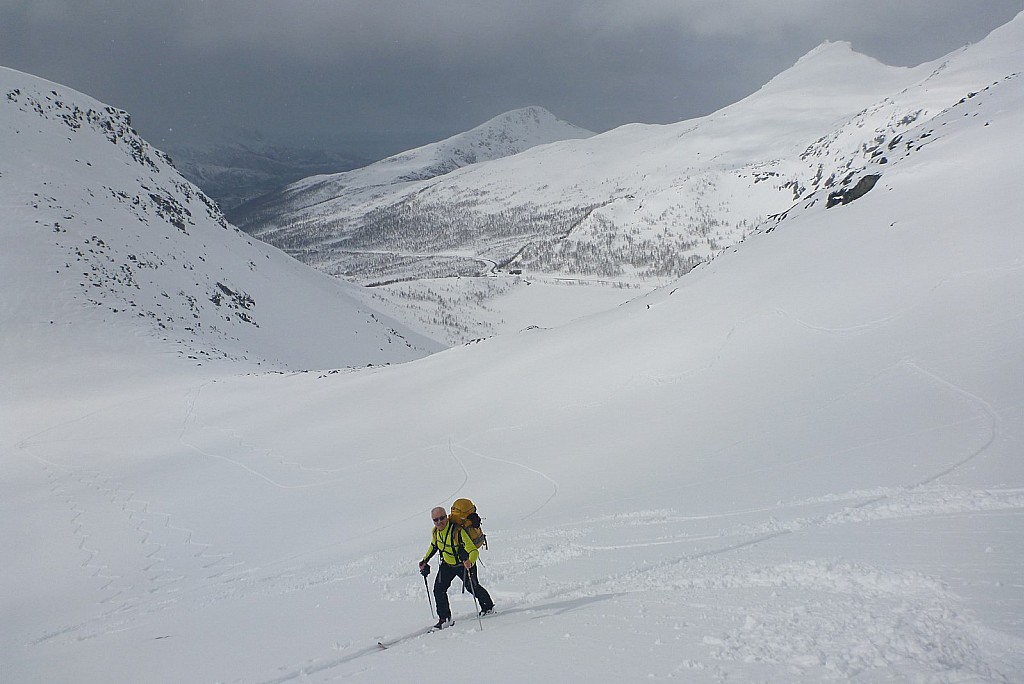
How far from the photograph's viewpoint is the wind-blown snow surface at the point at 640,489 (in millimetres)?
5668

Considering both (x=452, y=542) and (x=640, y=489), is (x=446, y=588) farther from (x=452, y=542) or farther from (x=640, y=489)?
(x=640, y=489)

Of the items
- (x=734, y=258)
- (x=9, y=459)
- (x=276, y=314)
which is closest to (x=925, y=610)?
(x=734, y=258)

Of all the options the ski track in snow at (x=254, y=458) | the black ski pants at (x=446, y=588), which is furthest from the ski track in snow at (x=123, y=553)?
the black ski pants at (x=446, y=588)

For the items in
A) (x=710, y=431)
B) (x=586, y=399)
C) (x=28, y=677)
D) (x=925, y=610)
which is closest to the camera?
(x=925, y=610)

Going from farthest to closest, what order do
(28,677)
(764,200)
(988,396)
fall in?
(764,200) < (988,396) < (28,677)

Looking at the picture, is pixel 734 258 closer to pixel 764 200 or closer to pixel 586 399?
pixel 586 399

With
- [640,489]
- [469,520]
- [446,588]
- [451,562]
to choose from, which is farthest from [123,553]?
[640,489]

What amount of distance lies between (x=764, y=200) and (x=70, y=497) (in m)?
184

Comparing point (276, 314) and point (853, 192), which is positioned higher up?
point (276, 314)

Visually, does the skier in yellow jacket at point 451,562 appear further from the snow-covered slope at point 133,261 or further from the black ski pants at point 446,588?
the snow-covered slope at point 133,261

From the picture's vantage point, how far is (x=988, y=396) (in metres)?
10.8

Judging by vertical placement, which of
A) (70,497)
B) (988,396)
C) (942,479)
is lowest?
(942,479)

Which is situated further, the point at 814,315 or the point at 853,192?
the point at 853,192

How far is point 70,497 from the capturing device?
63.8ft
